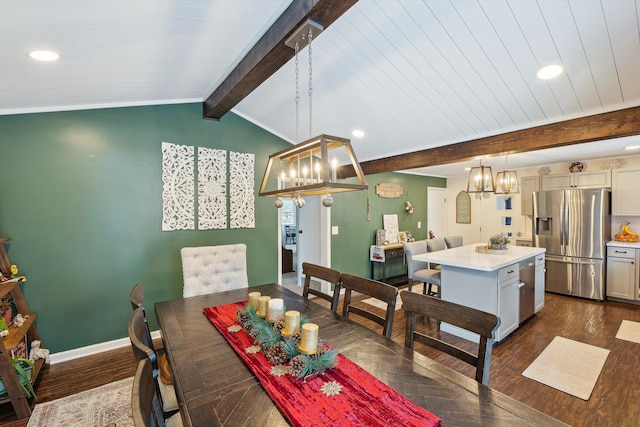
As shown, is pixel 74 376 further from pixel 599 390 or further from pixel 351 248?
pixel 599 390

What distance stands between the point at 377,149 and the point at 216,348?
346cm

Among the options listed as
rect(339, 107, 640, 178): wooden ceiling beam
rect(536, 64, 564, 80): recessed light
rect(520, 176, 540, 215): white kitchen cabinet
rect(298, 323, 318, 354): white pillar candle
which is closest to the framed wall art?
rect(520, 176, 540, 215): white kitchen cabinet

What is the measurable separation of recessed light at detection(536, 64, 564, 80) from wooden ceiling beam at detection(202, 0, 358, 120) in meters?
1.70

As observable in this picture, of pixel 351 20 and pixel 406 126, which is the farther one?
pixel 406 126

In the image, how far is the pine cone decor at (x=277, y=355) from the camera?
1.33 m

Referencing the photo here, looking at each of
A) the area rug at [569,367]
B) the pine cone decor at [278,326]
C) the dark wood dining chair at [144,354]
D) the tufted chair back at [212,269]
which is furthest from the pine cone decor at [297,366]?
the area rug at [569,367]

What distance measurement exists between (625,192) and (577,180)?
62 centimetres

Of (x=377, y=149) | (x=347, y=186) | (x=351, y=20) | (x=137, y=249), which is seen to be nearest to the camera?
(x=347, y=186)

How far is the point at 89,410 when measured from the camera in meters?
2.12

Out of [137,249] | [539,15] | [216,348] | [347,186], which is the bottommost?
[216,348]

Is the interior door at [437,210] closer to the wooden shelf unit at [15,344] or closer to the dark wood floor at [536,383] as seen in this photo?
the dark wood floor at [536,383]

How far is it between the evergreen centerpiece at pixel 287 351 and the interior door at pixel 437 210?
6177mm

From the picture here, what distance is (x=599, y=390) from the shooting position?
2.35 meters

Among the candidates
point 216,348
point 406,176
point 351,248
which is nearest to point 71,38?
point 216,348
